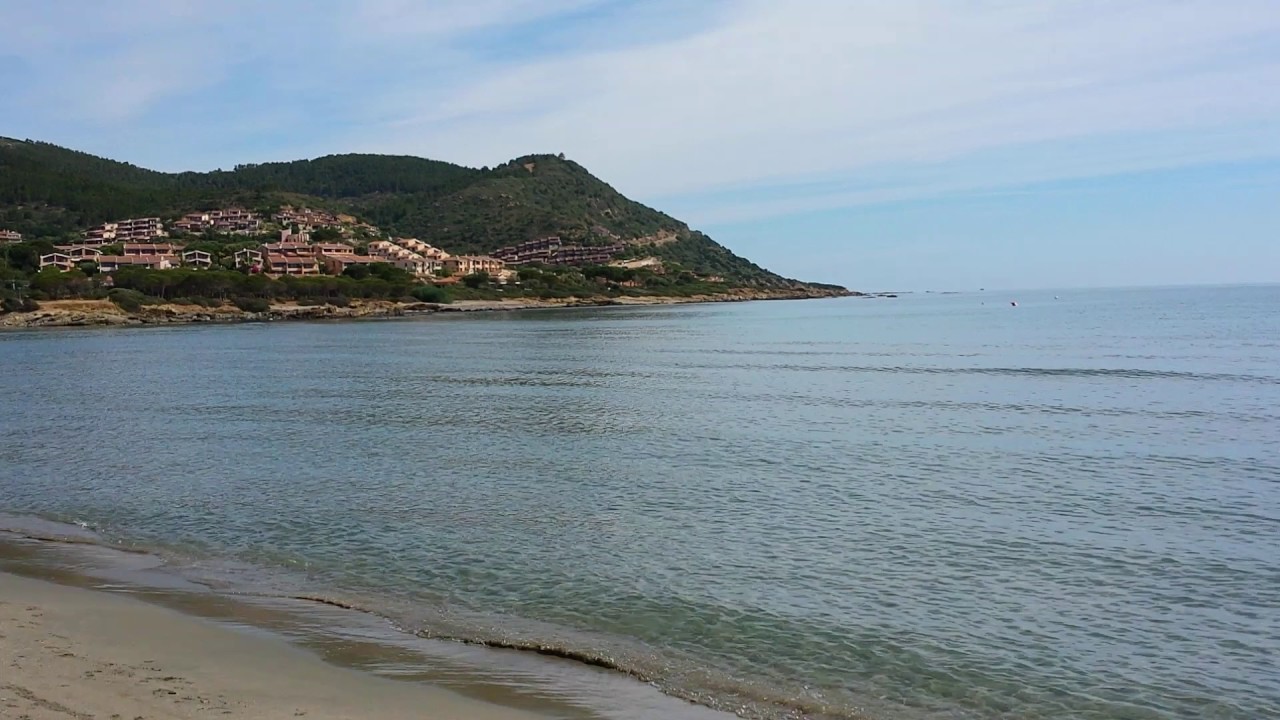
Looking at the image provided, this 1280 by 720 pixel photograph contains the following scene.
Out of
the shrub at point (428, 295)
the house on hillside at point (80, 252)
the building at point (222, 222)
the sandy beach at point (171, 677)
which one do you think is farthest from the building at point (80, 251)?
the sandy beach at point (171, 677)

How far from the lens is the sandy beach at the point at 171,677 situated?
21.7 feet

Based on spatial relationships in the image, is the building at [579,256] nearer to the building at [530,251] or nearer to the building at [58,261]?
the building at [530,251]

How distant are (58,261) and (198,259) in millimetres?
17715

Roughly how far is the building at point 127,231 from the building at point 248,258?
2103cm

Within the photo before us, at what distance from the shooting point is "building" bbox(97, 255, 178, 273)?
117287 mm

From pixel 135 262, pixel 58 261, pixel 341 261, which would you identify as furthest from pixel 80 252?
pixel 341 261

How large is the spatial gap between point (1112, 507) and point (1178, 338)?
1619 inches

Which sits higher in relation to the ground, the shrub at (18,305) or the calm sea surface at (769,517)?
the shrub at (18,305)

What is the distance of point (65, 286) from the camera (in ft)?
315

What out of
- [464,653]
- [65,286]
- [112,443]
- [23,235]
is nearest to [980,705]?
[464,653]

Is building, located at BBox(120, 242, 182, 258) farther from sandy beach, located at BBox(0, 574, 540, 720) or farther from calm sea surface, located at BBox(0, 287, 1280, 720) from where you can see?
sandy beach, located at BBox(0, 574, 540, 720)

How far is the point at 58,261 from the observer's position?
118m

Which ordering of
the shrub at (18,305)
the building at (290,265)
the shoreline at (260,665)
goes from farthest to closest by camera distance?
the building at (290,265) < the shrub at (18,305) < the shoreline at (260,665)

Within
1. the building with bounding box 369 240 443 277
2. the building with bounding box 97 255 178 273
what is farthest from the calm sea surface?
the building with bounding box 369 240 443 277
